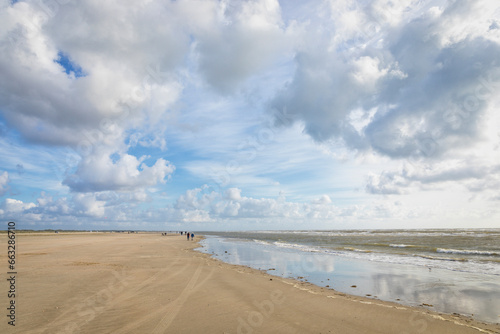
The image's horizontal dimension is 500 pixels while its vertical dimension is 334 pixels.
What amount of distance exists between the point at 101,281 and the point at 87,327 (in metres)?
6.49

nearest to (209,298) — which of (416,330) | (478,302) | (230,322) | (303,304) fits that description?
(230,322)

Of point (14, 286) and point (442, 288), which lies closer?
point (14, 286)

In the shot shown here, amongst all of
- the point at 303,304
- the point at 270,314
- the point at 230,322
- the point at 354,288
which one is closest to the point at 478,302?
the point at 354,288

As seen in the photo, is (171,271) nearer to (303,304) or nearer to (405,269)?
(303,304)

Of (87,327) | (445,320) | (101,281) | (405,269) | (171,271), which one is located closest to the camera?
(87,327)

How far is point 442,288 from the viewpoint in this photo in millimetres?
14117

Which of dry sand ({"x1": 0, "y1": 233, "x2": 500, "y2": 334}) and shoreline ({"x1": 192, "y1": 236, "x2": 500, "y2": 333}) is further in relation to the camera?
shoreline ({"x1": 192, "y1": 236, "x2": 500, "y2": 333})

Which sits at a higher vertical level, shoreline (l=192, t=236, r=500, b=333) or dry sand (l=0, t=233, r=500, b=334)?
dry sand (l=0, t=233, r=500, b=334)

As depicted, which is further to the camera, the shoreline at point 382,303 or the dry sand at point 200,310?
the shoreline at point 382,303

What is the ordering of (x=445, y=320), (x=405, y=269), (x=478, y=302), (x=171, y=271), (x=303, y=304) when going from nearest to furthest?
(x=445, y=320), (x=303, y=304), (x=478, y=302), (x=171, y=271), (x=405, y=269)

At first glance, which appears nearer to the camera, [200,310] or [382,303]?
[200,310]

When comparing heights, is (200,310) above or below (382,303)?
above

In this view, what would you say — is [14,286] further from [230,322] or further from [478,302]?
[478,302]

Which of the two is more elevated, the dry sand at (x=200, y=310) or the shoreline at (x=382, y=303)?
the dry sand at (x=200, y=310)
